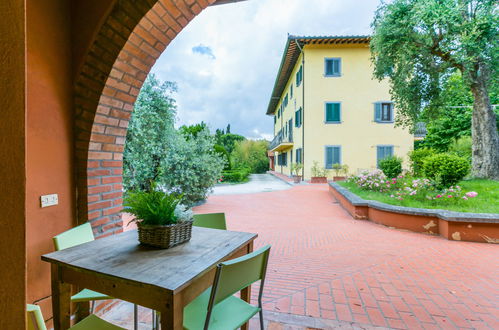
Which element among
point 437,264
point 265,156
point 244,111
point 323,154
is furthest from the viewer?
point 244,111

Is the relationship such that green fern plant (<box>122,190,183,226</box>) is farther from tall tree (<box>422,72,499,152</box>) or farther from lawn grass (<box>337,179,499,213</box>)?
tall tree (<box>422,72,499,152</box>)

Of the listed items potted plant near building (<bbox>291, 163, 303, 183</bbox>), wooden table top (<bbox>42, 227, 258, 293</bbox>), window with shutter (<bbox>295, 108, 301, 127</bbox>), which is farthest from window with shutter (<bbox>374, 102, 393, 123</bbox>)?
wooden table top (<bbox>42, 227, 258, 293</bbox>)

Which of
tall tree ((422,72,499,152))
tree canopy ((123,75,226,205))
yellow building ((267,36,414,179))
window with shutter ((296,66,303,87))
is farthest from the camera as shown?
tall tree ((422,72,499,152))

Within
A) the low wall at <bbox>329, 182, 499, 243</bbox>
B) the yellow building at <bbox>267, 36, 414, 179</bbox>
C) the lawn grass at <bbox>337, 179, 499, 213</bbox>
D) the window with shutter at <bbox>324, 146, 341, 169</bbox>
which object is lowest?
the low wall at <bbox>329, 182, 499, 243</bbox>

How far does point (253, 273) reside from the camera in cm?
164

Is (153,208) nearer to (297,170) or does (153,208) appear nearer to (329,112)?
(297,170)

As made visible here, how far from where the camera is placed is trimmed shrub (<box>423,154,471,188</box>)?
5.95 m

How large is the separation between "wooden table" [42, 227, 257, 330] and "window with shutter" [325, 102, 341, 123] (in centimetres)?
1477

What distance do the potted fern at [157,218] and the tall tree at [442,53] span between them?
8918 mm

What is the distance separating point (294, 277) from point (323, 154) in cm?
1308

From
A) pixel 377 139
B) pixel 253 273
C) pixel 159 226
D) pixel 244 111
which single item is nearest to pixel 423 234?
pixel 253 273

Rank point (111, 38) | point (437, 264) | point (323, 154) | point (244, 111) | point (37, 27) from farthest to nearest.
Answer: point (244, 111) → point (323, 154) → point (437, 264) → point (111, 38) → point (37, 27)

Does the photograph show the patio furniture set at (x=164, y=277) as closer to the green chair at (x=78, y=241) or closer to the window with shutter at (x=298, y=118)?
the green chair at (x=78, y=241)
